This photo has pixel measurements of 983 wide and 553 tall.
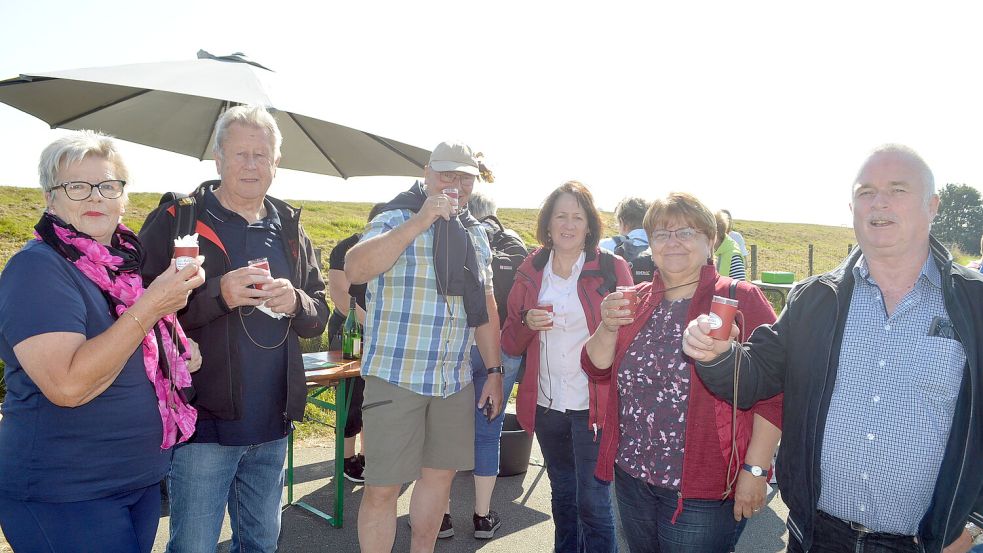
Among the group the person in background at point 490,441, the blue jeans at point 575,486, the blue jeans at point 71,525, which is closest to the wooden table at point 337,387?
the person in background at point 490,441

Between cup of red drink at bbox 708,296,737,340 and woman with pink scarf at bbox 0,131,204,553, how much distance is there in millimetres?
1640

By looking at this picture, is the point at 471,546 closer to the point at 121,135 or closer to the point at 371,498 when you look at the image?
the point at 371,498

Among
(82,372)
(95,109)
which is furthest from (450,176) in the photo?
(95,109)

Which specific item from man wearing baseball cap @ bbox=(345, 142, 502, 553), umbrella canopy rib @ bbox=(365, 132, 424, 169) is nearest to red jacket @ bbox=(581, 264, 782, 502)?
man wearing baseball cap @ bbox=(345, 142, 502, 553)

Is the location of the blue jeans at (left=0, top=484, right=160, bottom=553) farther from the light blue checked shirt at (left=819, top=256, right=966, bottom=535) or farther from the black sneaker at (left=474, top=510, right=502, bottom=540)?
the black sneaker at (left=474, top=510, right=502, bottom=540)

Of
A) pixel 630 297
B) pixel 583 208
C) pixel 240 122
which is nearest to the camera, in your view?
pixel 630 297

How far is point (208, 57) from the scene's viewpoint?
396 centimetres

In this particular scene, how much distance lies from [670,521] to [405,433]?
1.19 metres

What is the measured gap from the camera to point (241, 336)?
2326 mm

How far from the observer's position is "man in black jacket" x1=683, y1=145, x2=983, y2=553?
175 cm

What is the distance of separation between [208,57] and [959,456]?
14.6ft

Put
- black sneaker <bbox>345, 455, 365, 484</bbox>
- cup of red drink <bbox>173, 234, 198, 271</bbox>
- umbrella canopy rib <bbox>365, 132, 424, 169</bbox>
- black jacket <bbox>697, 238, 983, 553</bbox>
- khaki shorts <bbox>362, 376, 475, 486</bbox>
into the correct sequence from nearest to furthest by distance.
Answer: black jacket <bbox>697, 238, 983, 553</bbox> < cup of red drink <bbox>173, 234, 198, 271</bbox> < khaki shorts <bbox>362, 376, 475, 486</bbox> < umbrella canopy rib <bbox>365, 132, 424, 169</bbox> < black sneaker <bbox>345, 455, 365, 484</bbox>

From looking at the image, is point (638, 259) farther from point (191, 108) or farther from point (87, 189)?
point (191, 108)

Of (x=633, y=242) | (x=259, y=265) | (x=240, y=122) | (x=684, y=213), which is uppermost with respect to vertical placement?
(x=240, y=122)
